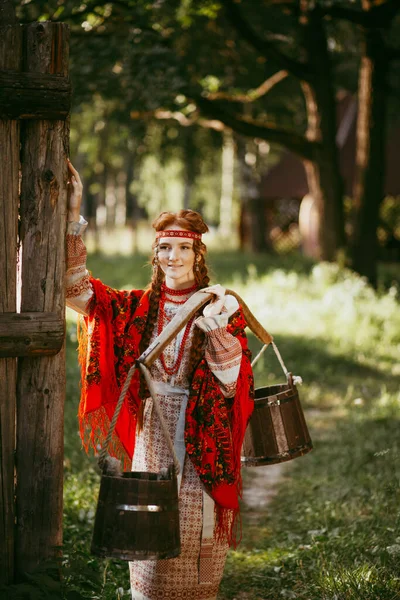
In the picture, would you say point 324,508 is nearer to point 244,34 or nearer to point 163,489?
point 163,489

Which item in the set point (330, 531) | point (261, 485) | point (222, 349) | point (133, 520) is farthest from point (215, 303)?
point (261, 485)

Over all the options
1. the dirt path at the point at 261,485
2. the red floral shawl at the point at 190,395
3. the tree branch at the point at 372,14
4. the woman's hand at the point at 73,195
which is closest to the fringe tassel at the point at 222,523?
the red floral shawl at the point at 190,395

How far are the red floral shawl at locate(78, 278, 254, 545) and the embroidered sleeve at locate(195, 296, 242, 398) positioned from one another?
2.0 inches

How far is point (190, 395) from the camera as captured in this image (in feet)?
12.0

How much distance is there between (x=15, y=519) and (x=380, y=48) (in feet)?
36.0

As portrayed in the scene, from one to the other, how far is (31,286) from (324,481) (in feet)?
11.0

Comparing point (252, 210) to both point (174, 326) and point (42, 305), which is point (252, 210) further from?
point (42, 305)

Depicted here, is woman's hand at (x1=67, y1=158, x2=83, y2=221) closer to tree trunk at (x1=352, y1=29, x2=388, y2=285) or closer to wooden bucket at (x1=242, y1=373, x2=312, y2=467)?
wooden bucket at (x1=242, y1=373, x2=312, y2=467)

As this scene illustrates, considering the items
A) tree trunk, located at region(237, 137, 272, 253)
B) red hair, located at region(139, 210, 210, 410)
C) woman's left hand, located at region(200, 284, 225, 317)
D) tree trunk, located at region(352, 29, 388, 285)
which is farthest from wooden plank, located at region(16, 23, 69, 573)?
tree trunk, located at region(237, 137, 272, 253)

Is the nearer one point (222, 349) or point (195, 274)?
point (222, 349)

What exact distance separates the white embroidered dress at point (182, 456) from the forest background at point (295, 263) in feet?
0.97

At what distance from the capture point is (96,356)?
147 inches

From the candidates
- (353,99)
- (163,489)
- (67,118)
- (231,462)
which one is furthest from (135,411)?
(353,99)

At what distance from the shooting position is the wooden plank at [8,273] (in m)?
3.25
